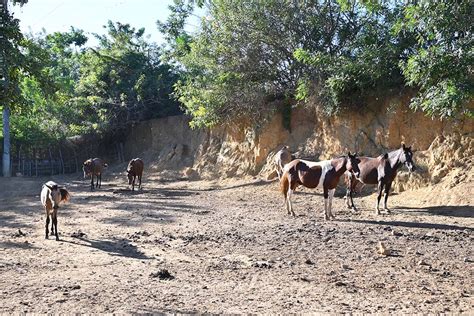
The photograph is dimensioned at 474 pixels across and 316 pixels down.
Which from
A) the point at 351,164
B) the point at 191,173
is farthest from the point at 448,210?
the point at 191,173

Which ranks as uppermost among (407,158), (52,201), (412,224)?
(407,158)

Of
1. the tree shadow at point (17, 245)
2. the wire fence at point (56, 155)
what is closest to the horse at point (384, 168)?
the tree shadow at point (17, 245)

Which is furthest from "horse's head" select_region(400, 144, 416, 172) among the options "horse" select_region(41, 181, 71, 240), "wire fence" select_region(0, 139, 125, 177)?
Answer: "wire fence" select_region(0, 139, 125, 177)

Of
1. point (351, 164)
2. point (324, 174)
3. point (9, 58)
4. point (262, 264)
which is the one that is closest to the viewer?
point (9, 58)

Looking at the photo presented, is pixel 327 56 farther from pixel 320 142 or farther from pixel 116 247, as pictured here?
pixel 116 247

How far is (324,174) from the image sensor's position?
13422mm

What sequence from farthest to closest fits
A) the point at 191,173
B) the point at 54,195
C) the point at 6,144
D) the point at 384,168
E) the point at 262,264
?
the point at 6,144 → the point at 191,173 → the point at 384,168 → the point at 54,195 → the point at 262,264

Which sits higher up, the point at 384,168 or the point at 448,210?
the point at 384,168

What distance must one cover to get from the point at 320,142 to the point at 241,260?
12583mm

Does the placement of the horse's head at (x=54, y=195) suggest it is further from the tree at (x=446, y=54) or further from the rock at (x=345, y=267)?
the tree at (x=446, y=54)

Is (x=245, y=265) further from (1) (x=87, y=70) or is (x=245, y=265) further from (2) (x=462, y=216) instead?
(1) (x=87, y=70)

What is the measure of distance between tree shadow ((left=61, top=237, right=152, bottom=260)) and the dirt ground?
0.02m

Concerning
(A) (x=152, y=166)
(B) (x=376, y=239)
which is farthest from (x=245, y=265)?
(A) (x=152, y=166)

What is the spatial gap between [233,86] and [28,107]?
1421 centimetres
